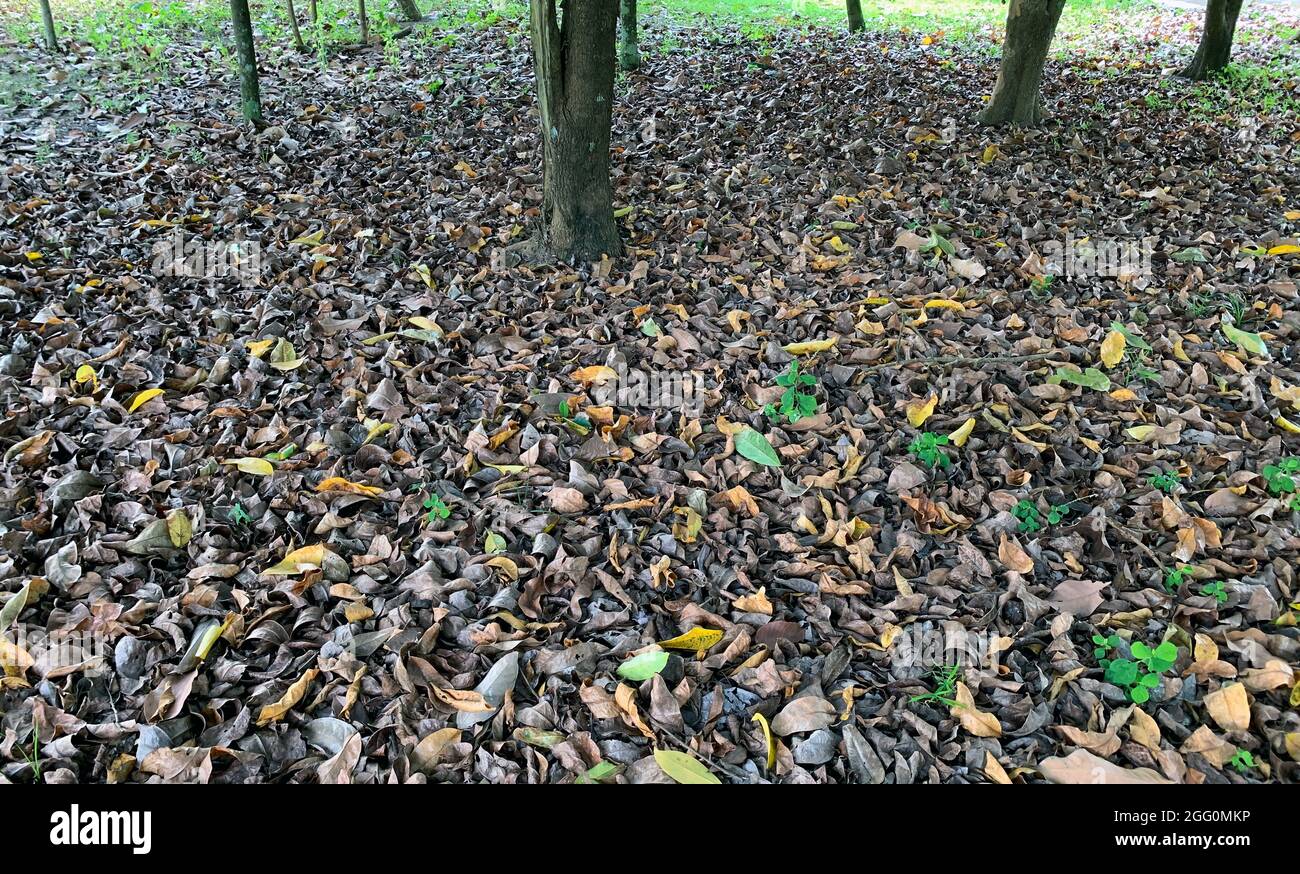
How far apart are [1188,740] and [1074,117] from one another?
5667 mm

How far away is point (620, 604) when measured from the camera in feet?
8.55

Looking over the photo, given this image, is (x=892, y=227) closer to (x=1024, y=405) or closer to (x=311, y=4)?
(x=1024, y=405)

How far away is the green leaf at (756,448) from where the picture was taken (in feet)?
10.2

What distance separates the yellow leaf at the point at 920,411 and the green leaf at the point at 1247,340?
1.53 meters

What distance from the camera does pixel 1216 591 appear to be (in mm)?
2570

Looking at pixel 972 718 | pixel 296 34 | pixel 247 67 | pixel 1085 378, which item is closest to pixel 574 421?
pixel 972 718

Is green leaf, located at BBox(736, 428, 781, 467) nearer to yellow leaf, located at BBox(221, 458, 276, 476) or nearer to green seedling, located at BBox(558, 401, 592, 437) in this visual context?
green seedling, located at BBox(558, 401, 592, 437)

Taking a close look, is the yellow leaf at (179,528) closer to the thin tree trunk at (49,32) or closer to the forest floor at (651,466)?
the forest floor at (651,466)

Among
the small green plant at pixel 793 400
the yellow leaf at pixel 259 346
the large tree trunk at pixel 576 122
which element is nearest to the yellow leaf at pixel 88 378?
the yellow leaf at pixel 259 346

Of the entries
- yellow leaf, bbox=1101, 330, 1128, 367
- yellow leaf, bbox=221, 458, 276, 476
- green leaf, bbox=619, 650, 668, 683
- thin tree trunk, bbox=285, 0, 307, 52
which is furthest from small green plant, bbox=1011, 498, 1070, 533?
thin tree trunk, bbox=285, 0, 307, 52

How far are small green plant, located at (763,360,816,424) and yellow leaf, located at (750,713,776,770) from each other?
53.3 inches

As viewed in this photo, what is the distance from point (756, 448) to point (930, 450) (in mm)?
634

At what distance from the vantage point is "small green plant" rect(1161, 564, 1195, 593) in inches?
104
